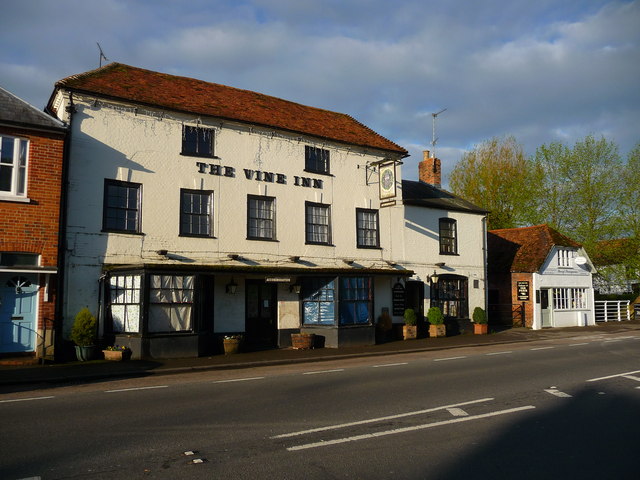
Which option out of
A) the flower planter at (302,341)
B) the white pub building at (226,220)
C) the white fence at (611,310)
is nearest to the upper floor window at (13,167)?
the white pub building at (226,220)

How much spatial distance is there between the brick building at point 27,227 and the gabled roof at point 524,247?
2327cm

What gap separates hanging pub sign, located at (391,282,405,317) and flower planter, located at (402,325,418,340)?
0.73 m

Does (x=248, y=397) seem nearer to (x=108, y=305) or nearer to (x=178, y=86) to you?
(x=108, y=305)

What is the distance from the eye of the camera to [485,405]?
870cm

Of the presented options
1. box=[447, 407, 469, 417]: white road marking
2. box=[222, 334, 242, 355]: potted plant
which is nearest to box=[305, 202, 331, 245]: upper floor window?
box=[222, 334, 242, 355]: potted plant

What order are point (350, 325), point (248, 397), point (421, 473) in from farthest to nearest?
point (350, 325) < point (248, 397) < point (421, 473)

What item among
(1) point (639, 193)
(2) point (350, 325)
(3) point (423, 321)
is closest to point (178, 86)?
(2) point (350, 325)

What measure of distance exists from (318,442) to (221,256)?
492 inches

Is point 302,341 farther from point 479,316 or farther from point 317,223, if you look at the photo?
point 479,316

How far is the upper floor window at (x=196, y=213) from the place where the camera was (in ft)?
59.2

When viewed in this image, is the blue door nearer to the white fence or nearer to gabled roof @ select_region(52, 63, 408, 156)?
gabled roof @ select_region(52, 63, 408, 156)

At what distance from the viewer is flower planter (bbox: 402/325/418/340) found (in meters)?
22.1

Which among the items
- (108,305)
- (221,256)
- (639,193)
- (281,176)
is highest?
(639,193)

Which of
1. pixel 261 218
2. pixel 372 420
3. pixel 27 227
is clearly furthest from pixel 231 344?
pixel 372 420
